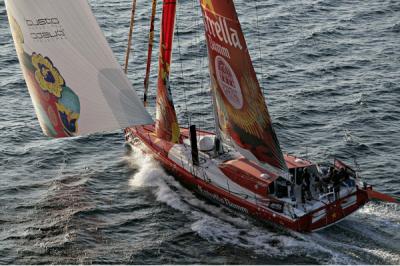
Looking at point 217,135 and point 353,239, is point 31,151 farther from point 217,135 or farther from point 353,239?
point 353,239

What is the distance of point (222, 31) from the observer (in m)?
36.3

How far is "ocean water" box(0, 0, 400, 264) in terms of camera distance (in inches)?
1431

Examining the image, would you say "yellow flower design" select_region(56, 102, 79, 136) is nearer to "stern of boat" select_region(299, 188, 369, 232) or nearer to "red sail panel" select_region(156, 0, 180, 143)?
"red sail panel" select_region(156, 0, 180, 143)

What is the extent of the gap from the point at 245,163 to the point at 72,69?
32.9 ft

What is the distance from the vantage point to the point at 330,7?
6800 centimetres

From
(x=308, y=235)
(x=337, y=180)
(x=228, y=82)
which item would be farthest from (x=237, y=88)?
(x=308, y=235)

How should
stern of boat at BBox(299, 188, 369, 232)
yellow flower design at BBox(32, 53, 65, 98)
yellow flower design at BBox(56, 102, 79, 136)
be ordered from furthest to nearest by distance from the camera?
1. yellow flower design at BBox(56, 102, 79, 136)
2. yellow flower design at BBox(32, 53, 65, 98)
3. stern of boat at BBox(299, 188, 369, 232)

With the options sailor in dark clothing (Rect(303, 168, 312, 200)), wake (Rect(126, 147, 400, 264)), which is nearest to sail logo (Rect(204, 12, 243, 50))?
sailor in dark clothing (Rect(303, 168, 312, 200))

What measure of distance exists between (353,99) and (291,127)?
18.1 ft

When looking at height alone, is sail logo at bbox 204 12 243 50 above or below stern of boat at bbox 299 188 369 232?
above

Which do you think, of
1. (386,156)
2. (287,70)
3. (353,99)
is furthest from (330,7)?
(386,156)

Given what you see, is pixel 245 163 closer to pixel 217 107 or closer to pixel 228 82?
pixel 217 107

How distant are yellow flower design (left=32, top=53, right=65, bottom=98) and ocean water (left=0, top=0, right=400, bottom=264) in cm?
630

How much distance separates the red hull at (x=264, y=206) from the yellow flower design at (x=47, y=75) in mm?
7514
